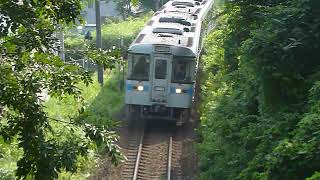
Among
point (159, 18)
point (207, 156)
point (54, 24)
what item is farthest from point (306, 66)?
point (159, 18)

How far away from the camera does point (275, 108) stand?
8078 mm

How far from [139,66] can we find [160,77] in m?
0.65

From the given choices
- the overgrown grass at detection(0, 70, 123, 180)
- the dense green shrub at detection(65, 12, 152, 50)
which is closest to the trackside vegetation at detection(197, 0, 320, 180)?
the overgrown grass at detection(0, 70, 123, 180)

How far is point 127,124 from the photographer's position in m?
15.2

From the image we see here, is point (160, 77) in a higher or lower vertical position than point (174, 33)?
lower

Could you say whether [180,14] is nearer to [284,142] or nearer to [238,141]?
[238,141]

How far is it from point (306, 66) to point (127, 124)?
7.85 meters

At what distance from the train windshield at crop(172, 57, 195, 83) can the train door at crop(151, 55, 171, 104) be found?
0.17 meters

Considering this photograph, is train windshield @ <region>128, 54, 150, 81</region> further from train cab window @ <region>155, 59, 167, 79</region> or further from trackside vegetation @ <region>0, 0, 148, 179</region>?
trackside vegetation @ <region>0, 0, 148, 179</region>

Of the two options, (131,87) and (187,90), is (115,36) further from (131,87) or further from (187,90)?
(187,90)

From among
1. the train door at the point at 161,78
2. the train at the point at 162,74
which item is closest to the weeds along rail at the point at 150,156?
the train at the point at 162,74

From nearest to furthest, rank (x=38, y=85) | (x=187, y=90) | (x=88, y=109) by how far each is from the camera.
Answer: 1. (x=38, y=85)
2. (x=88, y=109)
3. (x=187, y=90)

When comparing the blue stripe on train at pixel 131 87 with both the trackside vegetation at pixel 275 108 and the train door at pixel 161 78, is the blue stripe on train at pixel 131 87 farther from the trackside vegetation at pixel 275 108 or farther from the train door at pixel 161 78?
the trackside vegetation at pixel 275 108

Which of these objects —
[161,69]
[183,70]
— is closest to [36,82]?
[161,69]
